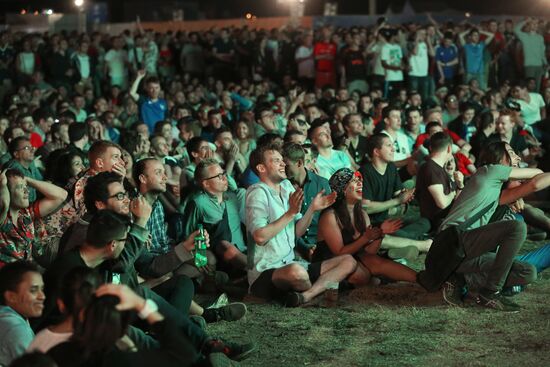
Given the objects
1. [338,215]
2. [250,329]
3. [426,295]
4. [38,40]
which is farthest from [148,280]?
[38,40]

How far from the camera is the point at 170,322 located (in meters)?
4.68

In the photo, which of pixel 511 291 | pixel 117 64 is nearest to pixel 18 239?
pixel 511 291

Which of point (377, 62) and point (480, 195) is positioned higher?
point (480, 195)

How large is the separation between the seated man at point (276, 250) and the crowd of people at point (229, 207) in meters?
0.01

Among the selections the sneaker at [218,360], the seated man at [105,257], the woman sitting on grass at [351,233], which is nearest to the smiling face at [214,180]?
the woman sitting on grass at [351,233]

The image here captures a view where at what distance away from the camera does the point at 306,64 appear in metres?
20.5

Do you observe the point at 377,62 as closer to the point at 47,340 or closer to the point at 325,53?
the point at 325,53

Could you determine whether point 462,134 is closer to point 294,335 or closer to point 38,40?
point 294,335

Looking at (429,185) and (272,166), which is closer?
(272,166)

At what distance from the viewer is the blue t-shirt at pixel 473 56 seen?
64.3 feet

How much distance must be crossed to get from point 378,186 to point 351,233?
6.79ft

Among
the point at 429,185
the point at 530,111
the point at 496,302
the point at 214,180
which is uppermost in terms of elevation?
the point at 214,180

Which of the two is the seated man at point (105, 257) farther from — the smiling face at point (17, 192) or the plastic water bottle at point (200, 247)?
the smiling face at point (17, 192)

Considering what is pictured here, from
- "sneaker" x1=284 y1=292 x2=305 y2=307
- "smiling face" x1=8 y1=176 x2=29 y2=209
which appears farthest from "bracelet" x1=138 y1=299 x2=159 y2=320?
"smiling face" x1=8 y1=176 x2=29 y2=209
